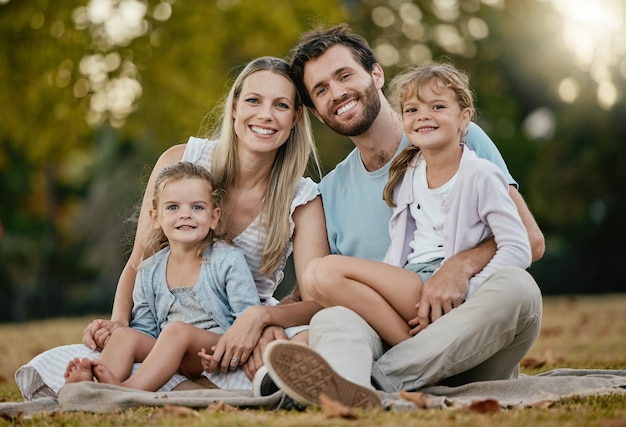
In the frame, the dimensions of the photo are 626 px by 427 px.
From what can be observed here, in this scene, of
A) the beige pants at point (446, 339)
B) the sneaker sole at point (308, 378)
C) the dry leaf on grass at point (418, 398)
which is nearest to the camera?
the sneaker sole at point (308, 378)

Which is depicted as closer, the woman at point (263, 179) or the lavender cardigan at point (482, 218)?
the lavender cardigan at point (482, 218)

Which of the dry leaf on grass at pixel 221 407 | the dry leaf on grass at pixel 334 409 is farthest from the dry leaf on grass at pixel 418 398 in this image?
the dry leaf on grass at pixel 221 407

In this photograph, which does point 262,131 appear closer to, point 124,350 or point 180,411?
point 124,350

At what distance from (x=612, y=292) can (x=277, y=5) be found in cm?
818

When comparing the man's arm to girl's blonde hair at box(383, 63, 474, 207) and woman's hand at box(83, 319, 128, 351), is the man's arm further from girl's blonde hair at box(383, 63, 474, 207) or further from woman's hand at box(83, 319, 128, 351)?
woman's hand at box(83, 319, 128, 351)

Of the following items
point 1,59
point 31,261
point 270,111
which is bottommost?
point 31,261

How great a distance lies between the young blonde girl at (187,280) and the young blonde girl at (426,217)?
1.28 feet

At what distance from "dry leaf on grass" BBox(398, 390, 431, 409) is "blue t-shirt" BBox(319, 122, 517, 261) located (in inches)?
47.4

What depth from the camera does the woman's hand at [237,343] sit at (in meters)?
3.77

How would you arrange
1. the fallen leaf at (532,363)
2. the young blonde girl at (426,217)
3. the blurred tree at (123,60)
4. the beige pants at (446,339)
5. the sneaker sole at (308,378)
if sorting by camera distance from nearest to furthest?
1. the sneaker sole at (308,378)
2. the beige pants at (446,339)
3. the young blonde girl at (426,217)
4. the fallen leaf at (532,363)
5. the blurred tree at (123,60)

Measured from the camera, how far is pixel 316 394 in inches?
121

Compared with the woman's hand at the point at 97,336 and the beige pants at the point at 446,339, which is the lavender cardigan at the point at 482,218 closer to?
the beige pants at the point at 446,339

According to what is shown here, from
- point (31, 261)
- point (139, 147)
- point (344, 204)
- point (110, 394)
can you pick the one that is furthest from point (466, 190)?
point (139, 147)

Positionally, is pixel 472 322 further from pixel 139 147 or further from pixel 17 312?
pixel 139 147
